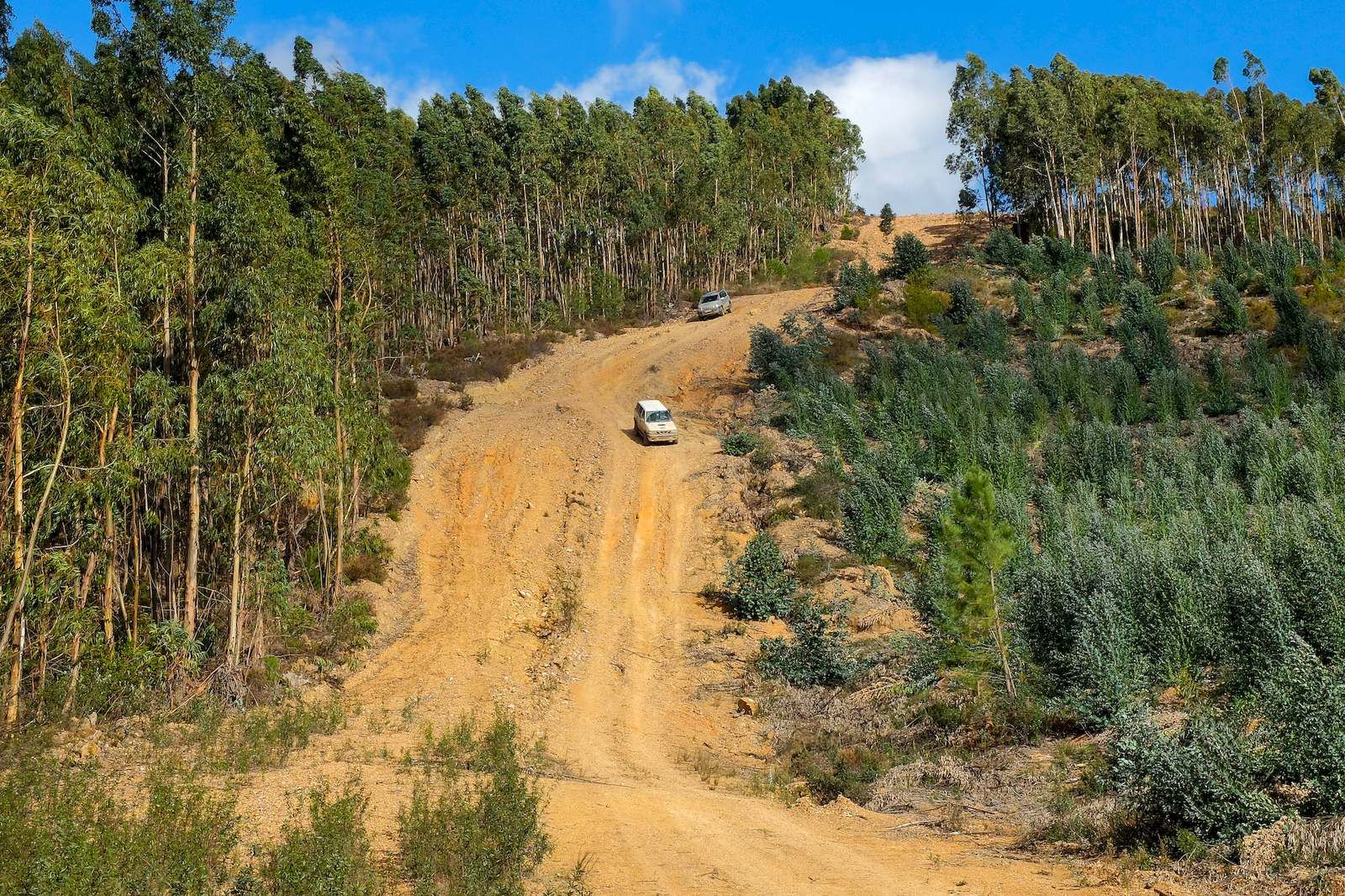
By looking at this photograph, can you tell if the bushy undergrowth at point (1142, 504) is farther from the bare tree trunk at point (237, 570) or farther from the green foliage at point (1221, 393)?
the bare tree trunk at point (237, 570)

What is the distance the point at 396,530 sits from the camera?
96.6ft

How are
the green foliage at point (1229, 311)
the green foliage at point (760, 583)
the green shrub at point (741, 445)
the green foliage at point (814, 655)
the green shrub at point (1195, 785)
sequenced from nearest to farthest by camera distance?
the green shrub at point (1195, 785) → the green foliage at point (814, 655) → the green foliage at point (760, 583) → the green shrub at point (741, 445) → the green foliage at point (1229, 311)

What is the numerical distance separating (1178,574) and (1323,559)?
2.09m

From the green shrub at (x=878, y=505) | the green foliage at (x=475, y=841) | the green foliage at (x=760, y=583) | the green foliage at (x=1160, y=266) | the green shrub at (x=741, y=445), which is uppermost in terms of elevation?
the green foliage at (x=1160, y=266)

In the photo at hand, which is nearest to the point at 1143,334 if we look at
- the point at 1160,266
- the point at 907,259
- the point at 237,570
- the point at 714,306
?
the point at 1160,266

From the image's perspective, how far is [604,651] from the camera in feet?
75.2

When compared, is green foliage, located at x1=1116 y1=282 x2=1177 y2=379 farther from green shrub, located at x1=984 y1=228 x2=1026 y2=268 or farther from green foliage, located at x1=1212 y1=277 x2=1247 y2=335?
green shrub, located at x1=984 y1=228 x2=1026 y2=268

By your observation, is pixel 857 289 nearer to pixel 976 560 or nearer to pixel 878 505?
pixel 878 505

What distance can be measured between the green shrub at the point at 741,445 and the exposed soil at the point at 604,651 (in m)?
0.48

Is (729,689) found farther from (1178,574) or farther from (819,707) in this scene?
(1178,574)

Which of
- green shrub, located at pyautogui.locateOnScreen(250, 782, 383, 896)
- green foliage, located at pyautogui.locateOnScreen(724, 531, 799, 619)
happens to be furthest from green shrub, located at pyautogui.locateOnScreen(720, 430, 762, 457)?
green shrub, located at pyautogui.locateOnScreen(250, 782, 383, 896)

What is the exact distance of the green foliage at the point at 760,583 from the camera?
24000 mm

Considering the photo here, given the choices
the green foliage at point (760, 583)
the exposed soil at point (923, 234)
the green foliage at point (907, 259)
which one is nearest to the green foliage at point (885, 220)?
the exposed soil at point (923, 234)

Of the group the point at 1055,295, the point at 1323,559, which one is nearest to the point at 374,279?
the point at 1323,559
